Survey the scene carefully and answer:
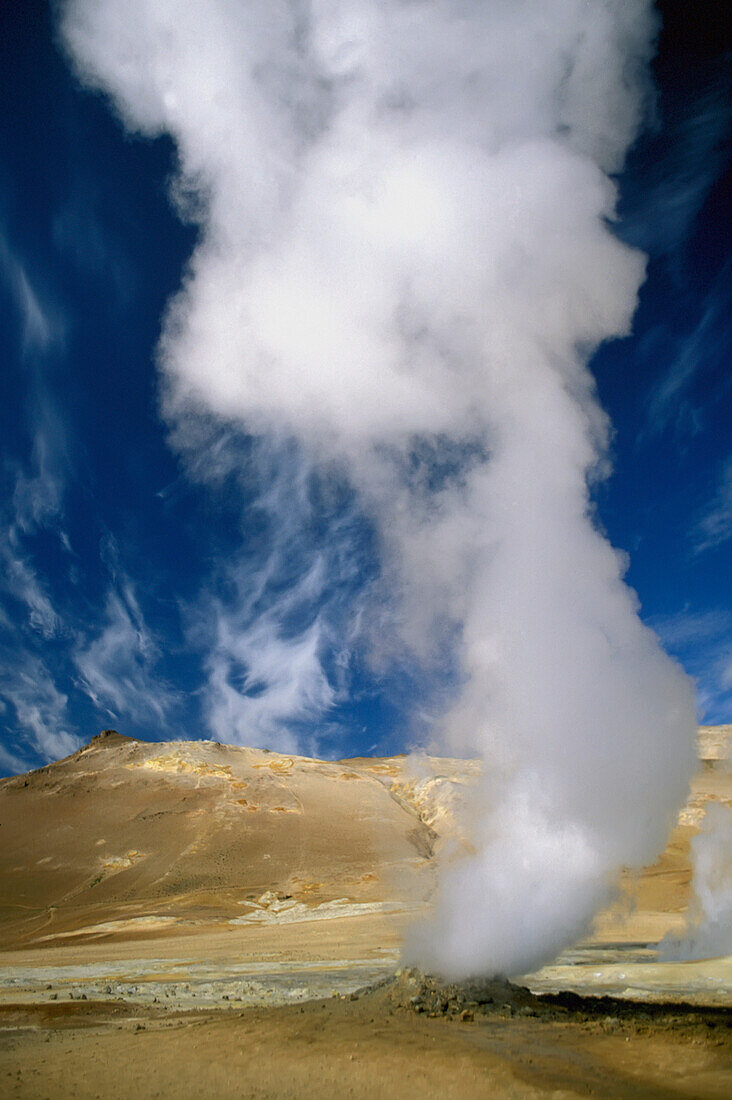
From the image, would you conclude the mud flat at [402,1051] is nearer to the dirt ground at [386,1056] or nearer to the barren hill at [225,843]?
the dirt ground at [386,1056]

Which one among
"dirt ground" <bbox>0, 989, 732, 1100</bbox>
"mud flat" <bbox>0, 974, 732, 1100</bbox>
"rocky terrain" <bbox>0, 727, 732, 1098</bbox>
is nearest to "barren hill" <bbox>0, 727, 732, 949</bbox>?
"rocky terrain" <bbox>0, 727, 732, 1098</bbox>

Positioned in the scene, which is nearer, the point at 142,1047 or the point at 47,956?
the point at 142,1047

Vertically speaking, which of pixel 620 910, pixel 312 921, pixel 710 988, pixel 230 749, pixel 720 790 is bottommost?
pixel 312 921

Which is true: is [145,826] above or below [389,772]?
below

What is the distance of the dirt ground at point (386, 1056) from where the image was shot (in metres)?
8.02

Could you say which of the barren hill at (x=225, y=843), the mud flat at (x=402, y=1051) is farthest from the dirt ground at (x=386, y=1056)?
the barren hill at (x=225, y=843)

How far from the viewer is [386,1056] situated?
9.23 metres

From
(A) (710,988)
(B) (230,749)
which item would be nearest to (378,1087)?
(A) (710,988)

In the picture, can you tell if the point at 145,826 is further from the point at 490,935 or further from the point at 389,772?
the point at 490,935

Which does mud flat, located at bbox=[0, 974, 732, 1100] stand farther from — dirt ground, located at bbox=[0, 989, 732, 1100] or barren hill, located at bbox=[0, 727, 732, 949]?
barren hill, located at bbox=[0, 727, 732, 949]

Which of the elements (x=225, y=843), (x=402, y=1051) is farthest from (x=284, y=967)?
(x=225, y=843)

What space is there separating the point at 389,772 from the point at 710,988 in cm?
8863

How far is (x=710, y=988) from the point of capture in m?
15.2

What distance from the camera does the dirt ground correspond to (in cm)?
802
